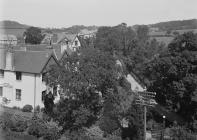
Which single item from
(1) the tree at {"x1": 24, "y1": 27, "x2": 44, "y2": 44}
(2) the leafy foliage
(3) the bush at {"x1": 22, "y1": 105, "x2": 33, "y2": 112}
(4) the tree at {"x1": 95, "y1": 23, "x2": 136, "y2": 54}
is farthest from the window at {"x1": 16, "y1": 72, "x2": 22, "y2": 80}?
(1) the tree at {"x1": 24, "y1": 27, "x2": 44, "y2": 44}

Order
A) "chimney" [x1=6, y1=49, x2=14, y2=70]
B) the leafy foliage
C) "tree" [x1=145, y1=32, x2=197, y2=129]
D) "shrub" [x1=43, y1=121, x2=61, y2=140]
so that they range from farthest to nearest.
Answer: "chimney" [x1=6, y1=49, x2=14, y2=70] → "tree" [x1=145, y1=32, x2=197, y2=129] → the leafy foliage → "shrub" [x1=43, y1=121, x2=61, y2=140]

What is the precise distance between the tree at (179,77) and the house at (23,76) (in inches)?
229

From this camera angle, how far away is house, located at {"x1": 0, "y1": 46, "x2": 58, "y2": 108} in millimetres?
17891

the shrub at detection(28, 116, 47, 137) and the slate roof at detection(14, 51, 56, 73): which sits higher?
the slate roof at detection(14, 51, 56, 73)

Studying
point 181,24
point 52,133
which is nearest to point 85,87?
point 52,133

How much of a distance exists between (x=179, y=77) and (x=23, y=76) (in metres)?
8.11

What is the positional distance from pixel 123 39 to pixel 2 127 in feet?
63.6

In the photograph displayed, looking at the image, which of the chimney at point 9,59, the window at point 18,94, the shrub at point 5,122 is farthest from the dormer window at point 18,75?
the shrub at point 5,122

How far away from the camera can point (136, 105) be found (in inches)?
521

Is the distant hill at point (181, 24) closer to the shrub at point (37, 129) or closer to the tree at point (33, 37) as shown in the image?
the shrub at point (37, 129)

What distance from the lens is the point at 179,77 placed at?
1605 centimetres

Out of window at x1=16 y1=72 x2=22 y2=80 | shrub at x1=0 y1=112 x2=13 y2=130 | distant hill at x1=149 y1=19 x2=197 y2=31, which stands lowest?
shrub at x1=0 y1=112 x2=13 y2=130

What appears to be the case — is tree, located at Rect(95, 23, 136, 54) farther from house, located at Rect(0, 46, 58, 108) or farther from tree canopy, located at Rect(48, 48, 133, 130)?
tree canopy, located at Rect(48, 48, 133, 130)

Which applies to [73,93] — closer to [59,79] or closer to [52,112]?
[59,79]
